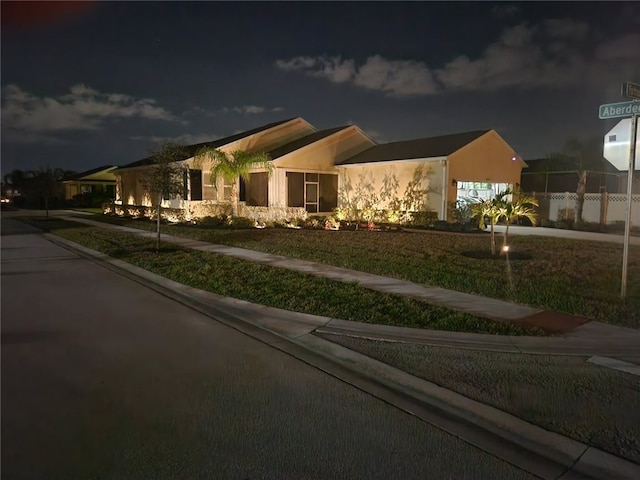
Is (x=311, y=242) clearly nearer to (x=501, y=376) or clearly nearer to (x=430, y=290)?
(x=430, y=290)

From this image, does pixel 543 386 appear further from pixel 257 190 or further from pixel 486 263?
pixel 257 190

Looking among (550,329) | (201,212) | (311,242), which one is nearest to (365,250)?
(311,242)

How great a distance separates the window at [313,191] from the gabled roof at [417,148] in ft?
4.10

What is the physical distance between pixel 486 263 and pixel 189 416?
829 cm

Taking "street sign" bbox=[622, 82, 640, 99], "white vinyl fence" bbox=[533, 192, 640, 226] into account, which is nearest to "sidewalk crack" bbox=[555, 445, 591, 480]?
"street sign" bbox=[622, 82, 640, 99]

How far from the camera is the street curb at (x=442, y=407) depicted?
10.6ft

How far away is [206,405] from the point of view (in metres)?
4.07

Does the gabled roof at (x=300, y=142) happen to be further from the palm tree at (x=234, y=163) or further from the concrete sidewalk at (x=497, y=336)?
the concrete sidewalk at (x=497, y=336)

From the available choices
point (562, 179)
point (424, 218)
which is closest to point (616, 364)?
point (424, 218)

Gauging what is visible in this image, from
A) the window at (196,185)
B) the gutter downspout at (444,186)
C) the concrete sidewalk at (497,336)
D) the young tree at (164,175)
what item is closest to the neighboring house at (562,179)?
the gutter downspout at (444,186)

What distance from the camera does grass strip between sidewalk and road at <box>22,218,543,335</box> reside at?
6391 mm

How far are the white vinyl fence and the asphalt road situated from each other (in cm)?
1823

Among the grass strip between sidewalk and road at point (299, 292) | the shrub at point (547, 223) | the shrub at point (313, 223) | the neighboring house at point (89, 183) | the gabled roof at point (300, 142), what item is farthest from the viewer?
the neighboring house at point (89, 183)

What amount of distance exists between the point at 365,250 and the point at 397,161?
28.7ft
